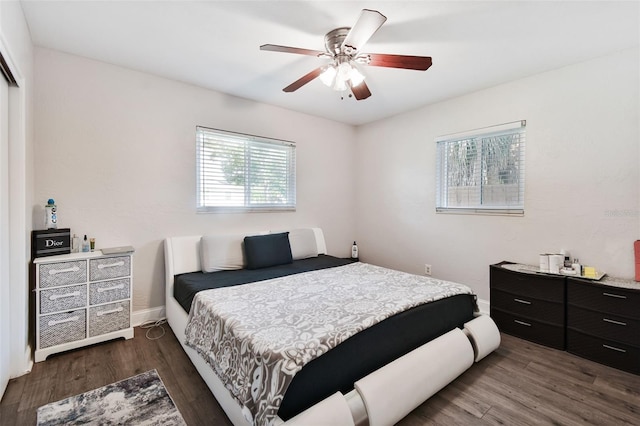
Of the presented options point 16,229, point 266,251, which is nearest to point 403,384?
point 266,251

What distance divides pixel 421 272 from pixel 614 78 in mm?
2655

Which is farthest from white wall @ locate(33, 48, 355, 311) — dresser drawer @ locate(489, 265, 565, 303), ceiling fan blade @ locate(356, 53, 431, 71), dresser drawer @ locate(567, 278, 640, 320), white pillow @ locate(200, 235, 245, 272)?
dresser drawer @ locate(567, 278, 640, 320)

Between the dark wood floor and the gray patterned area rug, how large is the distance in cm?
6

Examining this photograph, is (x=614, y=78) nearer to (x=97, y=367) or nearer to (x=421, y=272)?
(x=421, y=272)

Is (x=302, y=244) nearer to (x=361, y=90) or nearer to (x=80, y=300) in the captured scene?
(x=361, y=90)

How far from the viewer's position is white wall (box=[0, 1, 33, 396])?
5.97 ft

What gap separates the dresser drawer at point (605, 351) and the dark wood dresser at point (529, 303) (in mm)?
81

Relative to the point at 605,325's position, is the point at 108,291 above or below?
above

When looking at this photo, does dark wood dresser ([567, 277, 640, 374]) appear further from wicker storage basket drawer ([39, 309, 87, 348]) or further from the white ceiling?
wicker storage basket drawer ([39, 309, 87, 348])

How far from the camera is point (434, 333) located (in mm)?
1966

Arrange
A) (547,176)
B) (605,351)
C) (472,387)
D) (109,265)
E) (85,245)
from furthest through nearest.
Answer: (547,176)
(85,245)
(109,265)
(605,351)
(472,387)

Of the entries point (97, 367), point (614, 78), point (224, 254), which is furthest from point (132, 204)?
point (614, 78)

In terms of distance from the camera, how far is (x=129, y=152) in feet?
9.13

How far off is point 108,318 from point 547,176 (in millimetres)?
4266
